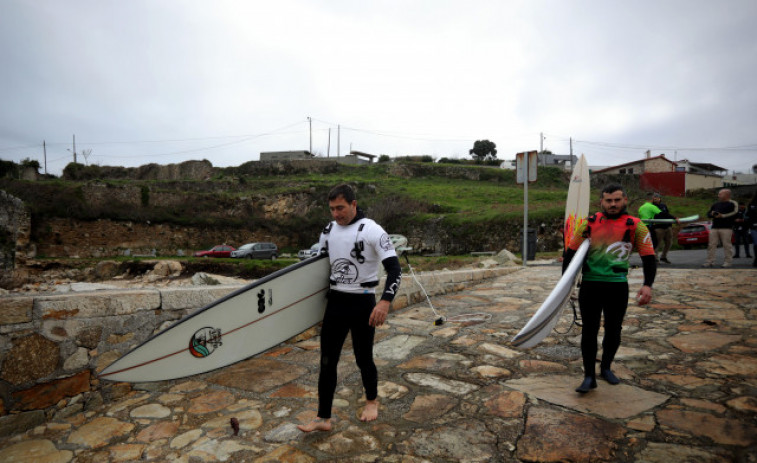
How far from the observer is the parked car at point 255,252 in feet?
73.3

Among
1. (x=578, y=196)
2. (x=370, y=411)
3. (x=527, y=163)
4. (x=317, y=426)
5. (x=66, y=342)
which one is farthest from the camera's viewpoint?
(x=527, y=163)

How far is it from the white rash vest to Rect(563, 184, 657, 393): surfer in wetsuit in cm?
156

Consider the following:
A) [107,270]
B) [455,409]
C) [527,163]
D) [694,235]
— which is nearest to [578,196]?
[455,409]

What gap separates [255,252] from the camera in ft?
74.6

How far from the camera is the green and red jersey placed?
2.87 metres

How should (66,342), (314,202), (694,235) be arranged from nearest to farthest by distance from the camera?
1. (66,342)
2. (694,235)
3. (314,202)

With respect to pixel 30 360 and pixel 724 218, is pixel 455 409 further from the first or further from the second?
pixel 724 218

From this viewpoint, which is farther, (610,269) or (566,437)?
(610,269)

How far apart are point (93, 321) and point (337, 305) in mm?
2170

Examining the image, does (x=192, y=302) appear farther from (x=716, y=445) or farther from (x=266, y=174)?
(x=266, y=174)

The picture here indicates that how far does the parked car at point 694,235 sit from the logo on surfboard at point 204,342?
61.1ft

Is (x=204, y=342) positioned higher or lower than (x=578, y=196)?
lower

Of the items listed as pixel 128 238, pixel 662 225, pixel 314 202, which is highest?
pixel 314 202

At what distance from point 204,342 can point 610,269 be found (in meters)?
3.01
